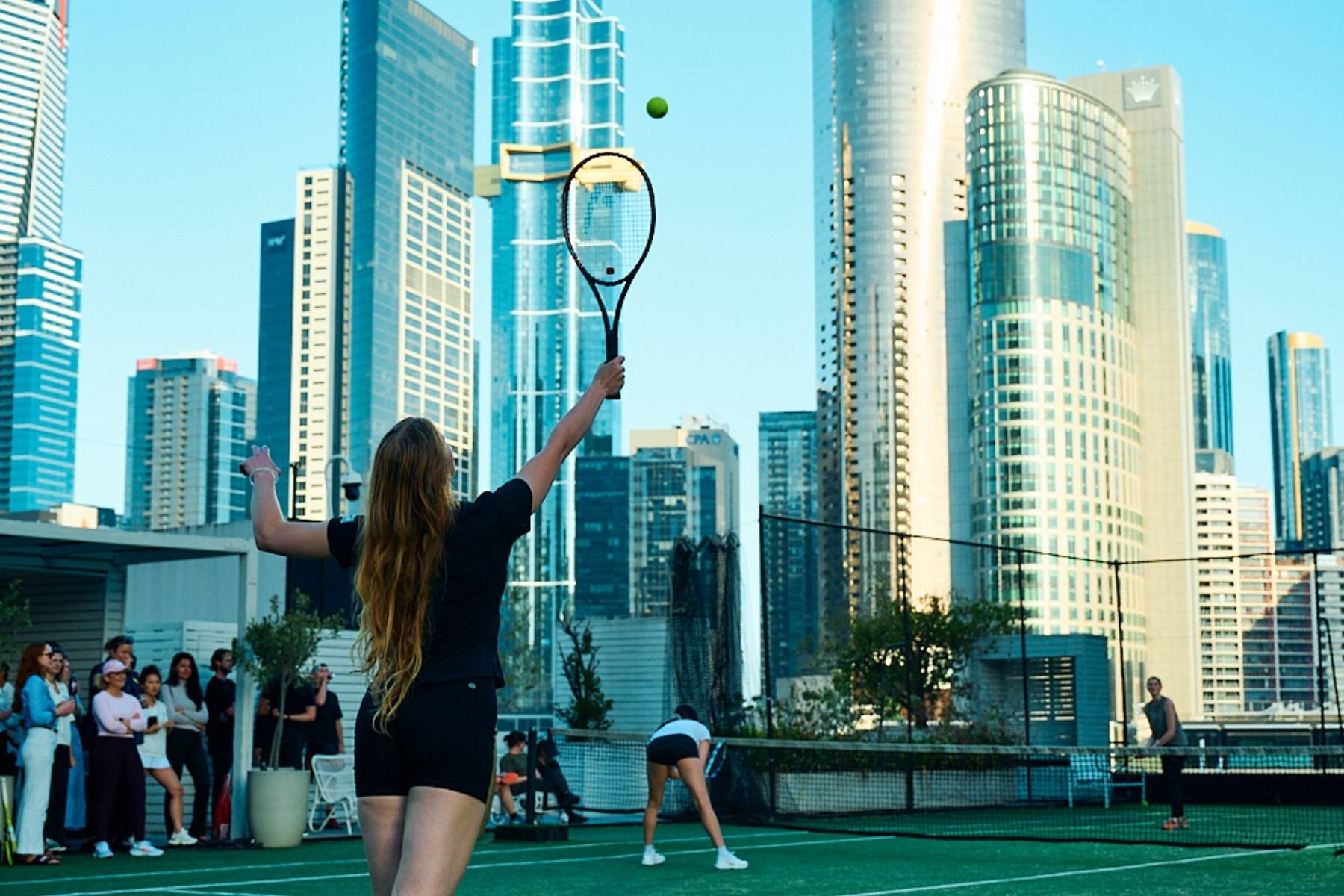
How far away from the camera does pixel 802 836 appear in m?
17.0

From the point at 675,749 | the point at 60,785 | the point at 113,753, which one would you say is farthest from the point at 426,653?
the point at 60,785

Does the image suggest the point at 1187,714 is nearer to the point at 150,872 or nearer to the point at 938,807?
the point at 938,807

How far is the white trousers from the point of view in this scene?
1315 centimetres

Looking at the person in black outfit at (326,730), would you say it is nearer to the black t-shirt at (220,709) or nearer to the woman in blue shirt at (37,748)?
the black t-shirt at (220,709)

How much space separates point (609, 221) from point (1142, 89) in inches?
6682

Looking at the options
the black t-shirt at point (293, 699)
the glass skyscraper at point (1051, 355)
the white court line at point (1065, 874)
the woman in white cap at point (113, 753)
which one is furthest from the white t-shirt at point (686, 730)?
the glass skyscraper at point (1051, 355)

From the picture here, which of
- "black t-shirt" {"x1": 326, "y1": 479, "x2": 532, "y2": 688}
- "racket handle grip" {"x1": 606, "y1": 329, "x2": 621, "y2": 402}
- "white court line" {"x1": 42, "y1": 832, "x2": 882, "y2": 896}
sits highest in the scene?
"racket handle grip" {"x1": 606, "y1": 329, "x2": 621, "y2": 402}

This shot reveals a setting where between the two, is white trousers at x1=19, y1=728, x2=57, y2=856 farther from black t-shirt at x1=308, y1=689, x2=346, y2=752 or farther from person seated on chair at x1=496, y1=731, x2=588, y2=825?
person seated on chair at x1=496, y1=731, x2=588, y2=825

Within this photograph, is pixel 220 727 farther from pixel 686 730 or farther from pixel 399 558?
pixel 399 558

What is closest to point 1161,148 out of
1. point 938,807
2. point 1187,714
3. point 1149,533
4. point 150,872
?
point 1149,533

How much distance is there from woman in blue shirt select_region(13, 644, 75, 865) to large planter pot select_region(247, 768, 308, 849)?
2.18 m

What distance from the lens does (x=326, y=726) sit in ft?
57.1

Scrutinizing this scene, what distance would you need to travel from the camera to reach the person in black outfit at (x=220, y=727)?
52.4ft

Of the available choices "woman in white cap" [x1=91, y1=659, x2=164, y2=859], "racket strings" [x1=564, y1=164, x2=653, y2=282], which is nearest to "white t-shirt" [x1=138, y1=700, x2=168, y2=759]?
"woman in white cap" [x1=91, y1=659, x2=164, y2=859]
